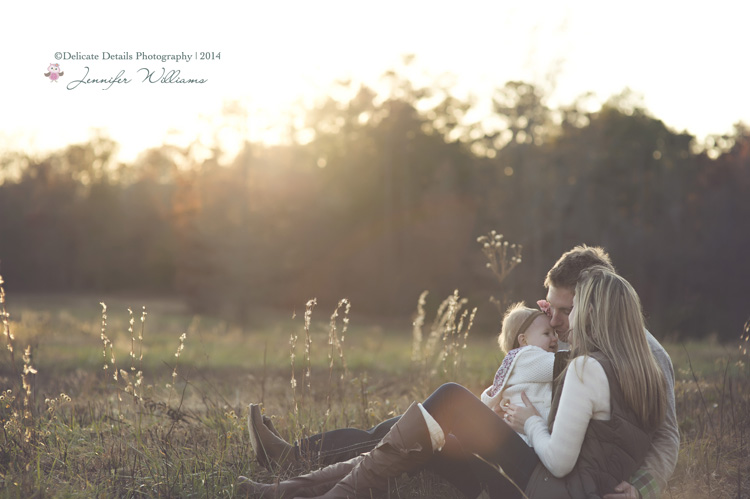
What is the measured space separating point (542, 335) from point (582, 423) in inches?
35.6

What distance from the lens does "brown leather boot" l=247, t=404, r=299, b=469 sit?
3582mm

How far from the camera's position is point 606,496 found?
9.34ft

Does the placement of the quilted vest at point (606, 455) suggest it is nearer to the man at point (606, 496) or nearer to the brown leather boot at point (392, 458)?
the man at point (606, 496)

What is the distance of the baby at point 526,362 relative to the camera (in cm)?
343

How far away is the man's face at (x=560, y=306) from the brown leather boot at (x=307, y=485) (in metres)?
1.25

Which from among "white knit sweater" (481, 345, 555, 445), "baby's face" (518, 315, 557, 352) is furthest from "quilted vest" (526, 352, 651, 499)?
"baby's face" (518, 315, 557, 352)

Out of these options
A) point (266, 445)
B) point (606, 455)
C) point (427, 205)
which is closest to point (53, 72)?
point (266, 445)

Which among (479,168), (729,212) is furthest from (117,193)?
(729,212)

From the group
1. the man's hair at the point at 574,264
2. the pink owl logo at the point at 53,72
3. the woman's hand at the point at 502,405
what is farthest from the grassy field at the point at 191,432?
the pink owl logo at the point at 53,72

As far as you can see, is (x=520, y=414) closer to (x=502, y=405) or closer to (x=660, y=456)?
(x=502, y=405)

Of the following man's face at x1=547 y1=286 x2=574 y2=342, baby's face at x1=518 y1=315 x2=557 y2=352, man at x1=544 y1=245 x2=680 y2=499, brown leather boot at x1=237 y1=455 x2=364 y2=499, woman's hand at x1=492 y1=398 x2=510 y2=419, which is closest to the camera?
man at x1=544 y1=245 x2=680 y2=499

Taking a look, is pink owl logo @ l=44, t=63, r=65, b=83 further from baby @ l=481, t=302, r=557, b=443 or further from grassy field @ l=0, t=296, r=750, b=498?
baby @ l=481, t=302, r=557, b=443

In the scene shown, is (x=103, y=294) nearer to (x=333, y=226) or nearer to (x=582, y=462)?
(x=333, y=226)

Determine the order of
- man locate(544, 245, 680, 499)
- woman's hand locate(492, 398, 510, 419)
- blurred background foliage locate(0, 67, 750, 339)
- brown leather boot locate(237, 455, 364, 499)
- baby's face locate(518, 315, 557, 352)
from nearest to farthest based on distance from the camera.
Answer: man locate(544, 245, 680, 499)
brown leather boot locate(237, 455, 364, 499)
woman's hand locate(492, 398, 510, 419)
baby's face locate(518, 315, 557, 352)
blurred background foliage locate(0, 67, 750, 339)
